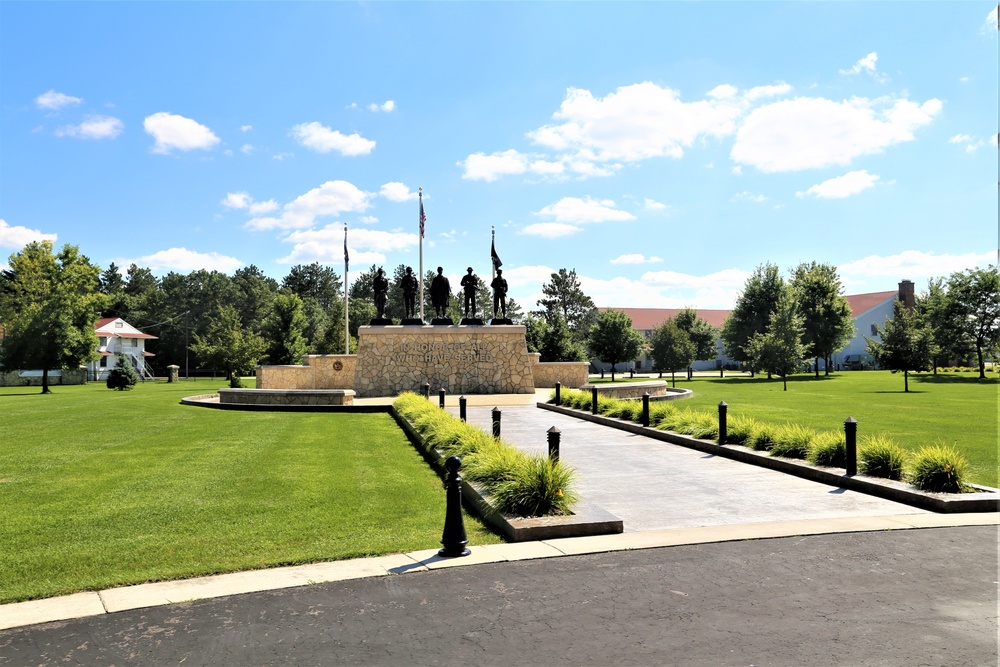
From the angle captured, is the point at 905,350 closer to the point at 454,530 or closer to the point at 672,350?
the point at 672,350

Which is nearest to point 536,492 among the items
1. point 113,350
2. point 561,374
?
point 561,374

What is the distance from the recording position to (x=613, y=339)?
52.3 m

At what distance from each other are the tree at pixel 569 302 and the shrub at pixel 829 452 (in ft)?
282

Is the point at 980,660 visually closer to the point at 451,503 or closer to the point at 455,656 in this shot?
the point at 455,656

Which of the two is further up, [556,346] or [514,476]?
[556,346]

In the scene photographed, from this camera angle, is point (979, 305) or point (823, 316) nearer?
point (979, 305)

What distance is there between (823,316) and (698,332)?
46.7 feet

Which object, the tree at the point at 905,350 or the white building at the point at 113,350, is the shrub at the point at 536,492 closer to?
the tree at the point at 905,350

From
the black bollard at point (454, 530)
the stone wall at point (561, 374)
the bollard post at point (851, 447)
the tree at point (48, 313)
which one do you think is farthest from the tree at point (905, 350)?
the tree at point (48, 313)

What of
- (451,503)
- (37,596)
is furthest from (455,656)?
(37,596)

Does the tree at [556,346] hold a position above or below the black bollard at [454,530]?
above

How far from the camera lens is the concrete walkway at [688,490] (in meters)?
7.72

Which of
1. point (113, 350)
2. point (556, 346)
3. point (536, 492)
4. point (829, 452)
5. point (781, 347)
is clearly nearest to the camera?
point (536, 492)

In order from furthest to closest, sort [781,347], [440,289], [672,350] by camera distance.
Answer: [672,350]
[781,347]
[440,289]
